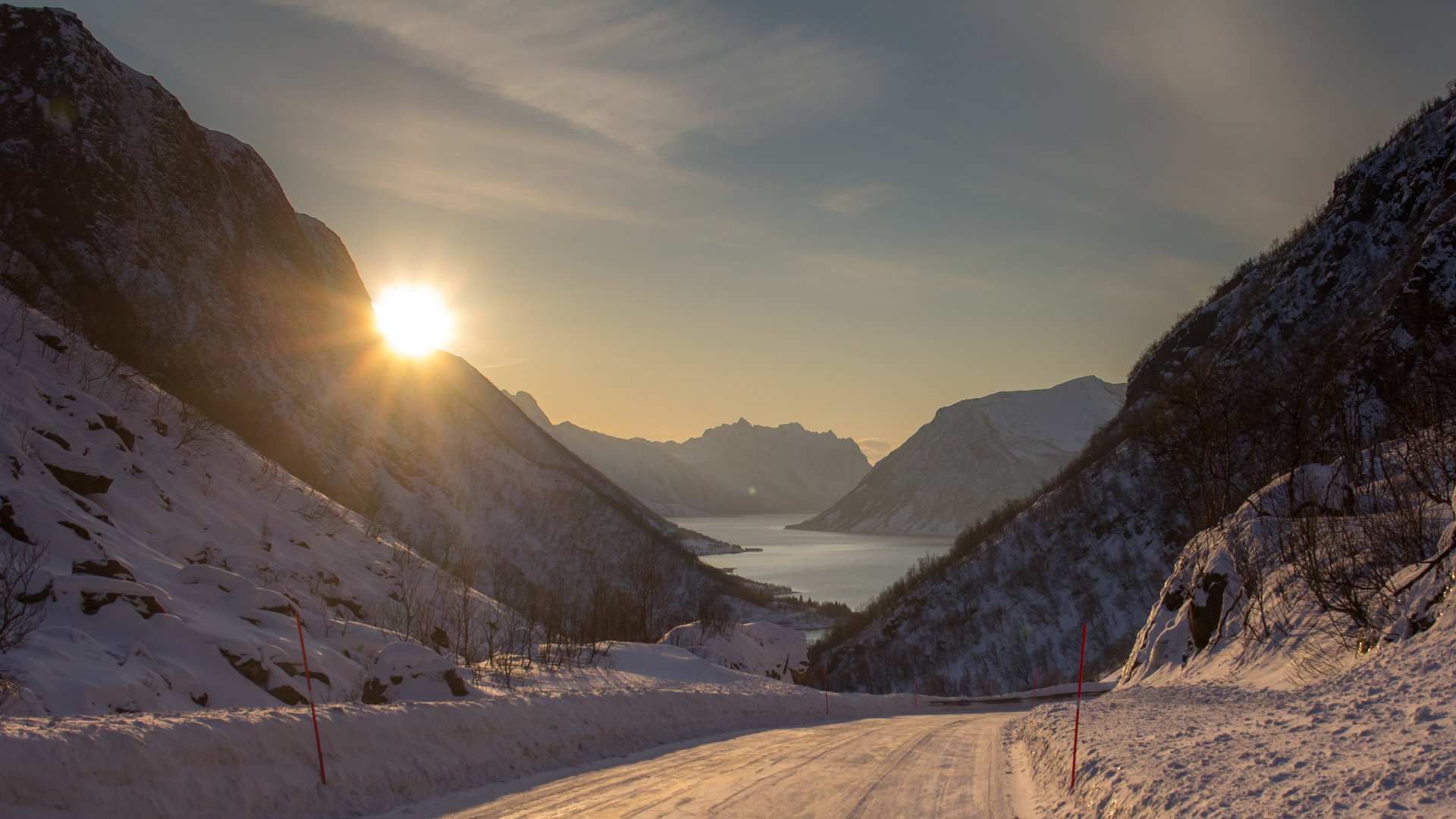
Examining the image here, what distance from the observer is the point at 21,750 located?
253 inches

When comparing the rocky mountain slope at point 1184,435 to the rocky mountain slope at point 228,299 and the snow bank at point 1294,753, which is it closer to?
the rocky mountain slope at point 228,299

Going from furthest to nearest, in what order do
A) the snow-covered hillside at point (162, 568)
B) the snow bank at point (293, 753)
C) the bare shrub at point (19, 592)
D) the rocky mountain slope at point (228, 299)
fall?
the rocky mountain slope at point (228, 299)
the snow-covered hillside at point (162, 568)
the bare shrub at point (19, 592)
the snow bank at point (293, 753)

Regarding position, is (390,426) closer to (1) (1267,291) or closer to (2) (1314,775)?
(2) (1314,775)

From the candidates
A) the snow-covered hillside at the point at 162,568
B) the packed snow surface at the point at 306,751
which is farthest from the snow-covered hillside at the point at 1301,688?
the snow-covered hillside at the point at 162,568

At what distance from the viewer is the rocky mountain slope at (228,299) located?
4600cm

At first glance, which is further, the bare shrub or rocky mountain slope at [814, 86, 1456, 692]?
rocky mountain slope at [814, 86, 1456, 692]

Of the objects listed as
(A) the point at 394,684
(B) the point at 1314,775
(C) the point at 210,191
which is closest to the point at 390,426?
(C) the point at 210,191

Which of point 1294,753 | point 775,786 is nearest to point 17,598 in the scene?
point 775,786

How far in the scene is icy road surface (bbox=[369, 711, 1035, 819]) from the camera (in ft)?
28.1

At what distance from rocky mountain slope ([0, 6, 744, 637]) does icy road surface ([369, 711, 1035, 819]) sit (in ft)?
110

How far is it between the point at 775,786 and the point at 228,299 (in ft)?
200

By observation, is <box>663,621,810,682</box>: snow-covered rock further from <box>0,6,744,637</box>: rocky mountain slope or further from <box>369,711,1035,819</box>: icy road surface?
<box>369,711,1035,819</box>: icy road surface

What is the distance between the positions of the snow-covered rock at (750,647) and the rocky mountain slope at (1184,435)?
24302 millimetres

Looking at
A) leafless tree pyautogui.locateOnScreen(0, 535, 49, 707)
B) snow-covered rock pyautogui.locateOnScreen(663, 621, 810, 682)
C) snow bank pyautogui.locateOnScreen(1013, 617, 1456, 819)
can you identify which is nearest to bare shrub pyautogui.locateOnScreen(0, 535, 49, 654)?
leafless tree pyautogui.locateOnScreen(0, 535, 49, 707)
